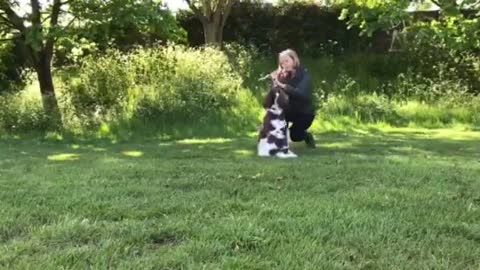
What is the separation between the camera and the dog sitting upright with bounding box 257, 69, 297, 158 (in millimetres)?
8078

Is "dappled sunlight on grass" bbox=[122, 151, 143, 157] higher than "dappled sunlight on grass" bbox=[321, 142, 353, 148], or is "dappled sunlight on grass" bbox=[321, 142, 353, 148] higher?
"dappled sunlight on grass" bbox=[122, 151, 143, 157]

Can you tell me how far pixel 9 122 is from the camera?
12875 millimetres

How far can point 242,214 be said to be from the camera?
4082 millimetres

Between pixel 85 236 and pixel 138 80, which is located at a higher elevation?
pixel 138 80

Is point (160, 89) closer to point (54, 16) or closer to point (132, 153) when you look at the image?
point (54, 16)

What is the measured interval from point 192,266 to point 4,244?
3.64 feet

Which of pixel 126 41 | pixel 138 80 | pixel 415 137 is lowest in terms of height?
pixel 415 137

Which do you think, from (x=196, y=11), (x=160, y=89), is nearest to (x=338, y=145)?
(x=160, y=89)

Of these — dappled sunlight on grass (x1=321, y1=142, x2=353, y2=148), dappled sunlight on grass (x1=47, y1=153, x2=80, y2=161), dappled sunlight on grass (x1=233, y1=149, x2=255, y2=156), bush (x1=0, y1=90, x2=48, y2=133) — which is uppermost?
bush (x1=0, y1=90, x2=48, y2=133)

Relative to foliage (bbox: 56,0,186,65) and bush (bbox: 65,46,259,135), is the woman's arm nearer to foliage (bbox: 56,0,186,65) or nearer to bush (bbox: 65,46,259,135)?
bush (bbox: 65,46,259,135)

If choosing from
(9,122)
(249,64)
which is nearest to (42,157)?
(9,122)

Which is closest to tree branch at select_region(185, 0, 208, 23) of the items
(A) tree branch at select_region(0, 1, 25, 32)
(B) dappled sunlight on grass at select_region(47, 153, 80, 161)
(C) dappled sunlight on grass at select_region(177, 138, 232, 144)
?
(A) tree branch at select_region(0, 1, 25, 32)

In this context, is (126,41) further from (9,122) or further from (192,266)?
(192,266)

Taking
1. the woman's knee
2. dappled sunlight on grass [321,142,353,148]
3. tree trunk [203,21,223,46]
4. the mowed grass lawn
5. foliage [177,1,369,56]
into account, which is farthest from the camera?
foliage [177,1,369,56]
